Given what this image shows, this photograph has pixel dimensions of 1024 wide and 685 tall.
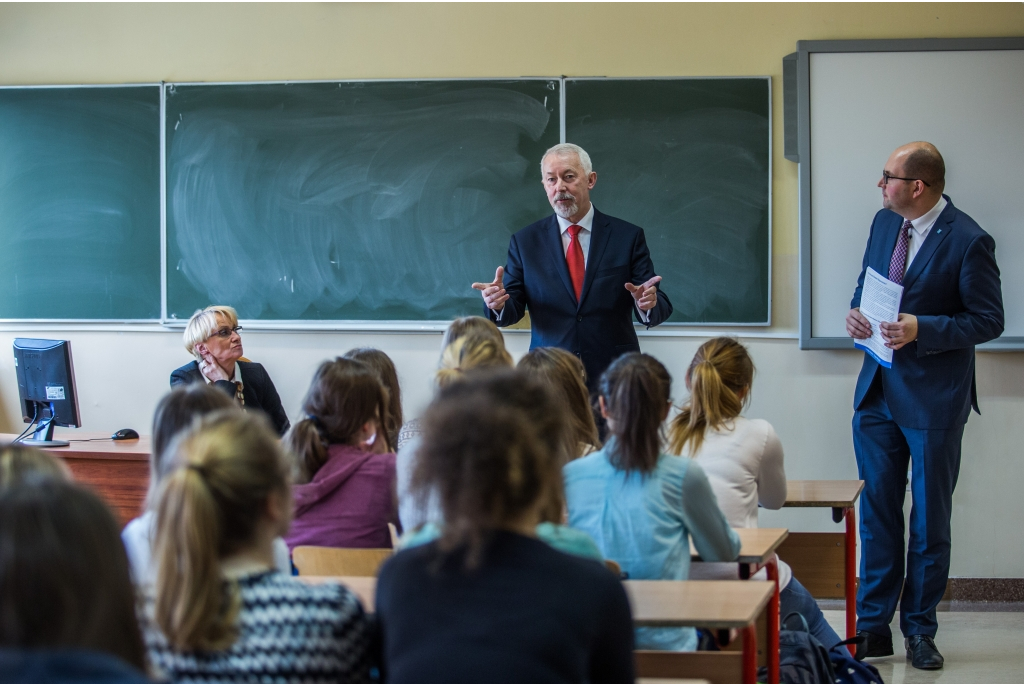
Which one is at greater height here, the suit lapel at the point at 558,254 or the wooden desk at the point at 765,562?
the suit lapel at the point at 558,254

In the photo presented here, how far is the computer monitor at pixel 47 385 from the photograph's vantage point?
378 cm

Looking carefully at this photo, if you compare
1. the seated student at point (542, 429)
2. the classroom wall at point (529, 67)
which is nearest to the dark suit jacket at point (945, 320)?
the classroom wall at point (529, 67)

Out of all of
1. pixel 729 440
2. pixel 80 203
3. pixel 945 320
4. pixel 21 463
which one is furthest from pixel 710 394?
pixel 80 203

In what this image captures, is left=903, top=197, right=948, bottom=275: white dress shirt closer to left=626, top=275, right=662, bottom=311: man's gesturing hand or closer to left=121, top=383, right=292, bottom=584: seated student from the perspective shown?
left=626, top=275, right=662, bottom=311: man's gesturing hand

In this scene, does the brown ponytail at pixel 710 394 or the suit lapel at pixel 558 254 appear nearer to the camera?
the brown ponytail at pixel 710 394

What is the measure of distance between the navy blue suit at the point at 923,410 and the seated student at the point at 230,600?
2740 millimetres

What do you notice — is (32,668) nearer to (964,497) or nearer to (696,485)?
(696,485)

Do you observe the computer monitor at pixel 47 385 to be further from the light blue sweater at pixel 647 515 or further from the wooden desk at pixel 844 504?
the wooden desk at pixel 844 504

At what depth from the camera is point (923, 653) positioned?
11.6ft

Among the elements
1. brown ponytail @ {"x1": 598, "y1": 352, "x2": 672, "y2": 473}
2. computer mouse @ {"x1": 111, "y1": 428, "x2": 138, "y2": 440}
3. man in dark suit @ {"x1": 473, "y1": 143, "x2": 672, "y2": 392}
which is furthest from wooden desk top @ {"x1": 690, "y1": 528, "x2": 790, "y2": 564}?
computer mouse @ {"x1": 111, "y1": 428, "x2": 138, "y2": 440}

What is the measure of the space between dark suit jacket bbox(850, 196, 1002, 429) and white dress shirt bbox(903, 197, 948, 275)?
0.09ft

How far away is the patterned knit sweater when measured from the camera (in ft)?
4.13

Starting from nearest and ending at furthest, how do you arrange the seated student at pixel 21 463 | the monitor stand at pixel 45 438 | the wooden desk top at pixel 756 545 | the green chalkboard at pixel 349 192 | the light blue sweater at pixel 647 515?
the seated student at pixel 21 463 < the light blue sweater at pixel 647 515 < the wooden desk top at pixel 756 545 < the monitor stand at pixel 45 438 < the green chalkboard at pixel 349 192

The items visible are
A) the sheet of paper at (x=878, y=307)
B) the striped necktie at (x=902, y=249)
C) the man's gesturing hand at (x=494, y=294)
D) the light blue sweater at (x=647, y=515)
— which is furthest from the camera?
the striped necktie at (x=902, y=249)
